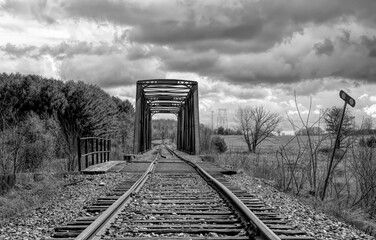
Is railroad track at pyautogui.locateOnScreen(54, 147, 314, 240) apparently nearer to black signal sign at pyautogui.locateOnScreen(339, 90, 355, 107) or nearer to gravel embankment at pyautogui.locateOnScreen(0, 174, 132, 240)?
gravel embankment at pyautogui.locateOnScreen(0, 174, 132, 240)

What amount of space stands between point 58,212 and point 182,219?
1.92 m

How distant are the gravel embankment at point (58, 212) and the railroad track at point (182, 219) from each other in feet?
1.05

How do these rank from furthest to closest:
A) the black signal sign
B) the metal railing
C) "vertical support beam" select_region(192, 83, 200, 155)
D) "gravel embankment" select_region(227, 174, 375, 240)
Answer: "vertical support beam" select_region(192, 83, 200, 155) → the metal railing → the black signal sign → "gravel embankment" select_region(227, 174, 375, 240)

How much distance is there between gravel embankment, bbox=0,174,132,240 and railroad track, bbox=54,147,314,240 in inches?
12.6

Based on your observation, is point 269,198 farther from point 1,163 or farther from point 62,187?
point 1,163

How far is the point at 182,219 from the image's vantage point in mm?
5211

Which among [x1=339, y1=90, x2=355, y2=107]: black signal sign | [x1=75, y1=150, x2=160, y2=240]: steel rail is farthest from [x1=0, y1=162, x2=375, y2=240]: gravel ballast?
[x1=339, y1=90, x2=355, y2=107]: black signal sign

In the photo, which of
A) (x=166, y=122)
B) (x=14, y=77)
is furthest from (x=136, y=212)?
(x=166, y=122)

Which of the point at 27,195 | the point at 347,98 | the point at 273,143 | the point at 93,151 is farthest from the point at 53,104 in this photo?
the point at 347,98

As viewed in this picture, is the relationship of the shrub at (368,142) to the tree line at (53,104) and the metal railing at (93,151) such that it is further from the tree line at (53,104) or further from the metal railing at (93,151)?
the tree line at (53,104)

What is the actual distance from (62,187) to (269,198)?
437 centimetres

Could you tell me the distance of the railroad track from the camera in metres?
4.41

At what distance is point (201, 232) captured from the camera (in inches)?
180

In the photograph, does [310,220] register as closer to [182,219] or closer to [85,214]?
[182,219]
